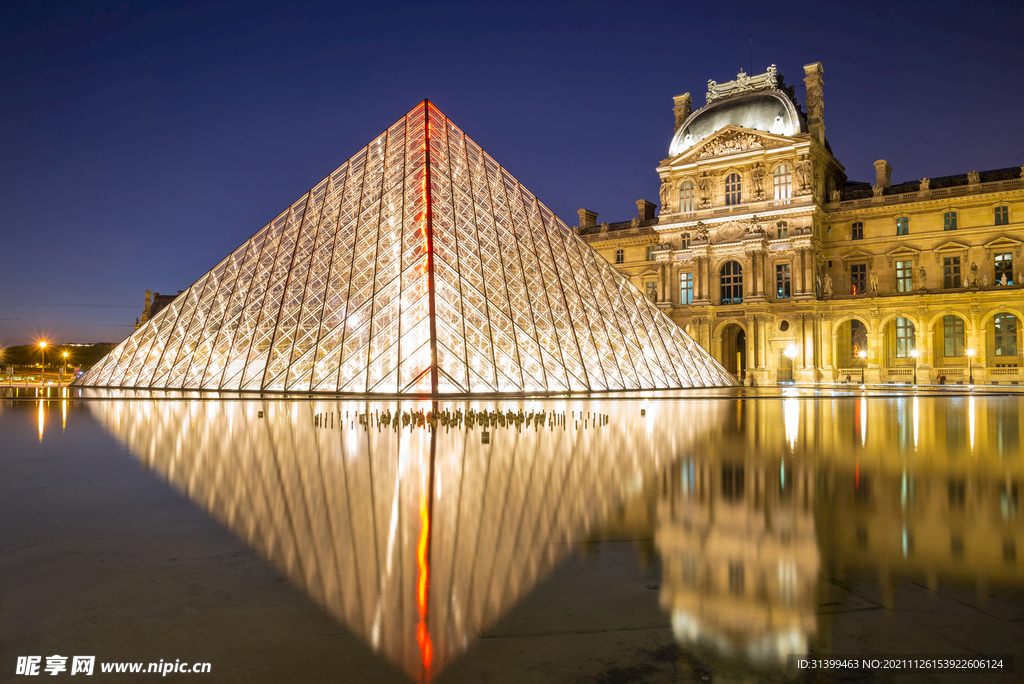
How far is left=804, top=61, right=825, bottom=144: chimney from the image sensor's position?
45781 mm

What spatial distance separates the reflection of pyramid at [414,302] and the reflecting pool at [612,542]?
12.9 m

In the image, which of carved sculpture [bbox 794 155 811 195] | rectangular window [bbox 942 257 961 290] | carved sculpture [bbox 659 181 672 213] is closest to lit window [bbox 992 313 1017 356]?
rectangular window [bbox 942 257 961 290]

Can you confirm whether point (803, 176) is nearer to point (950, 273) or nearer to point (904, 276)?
point (904, 276)

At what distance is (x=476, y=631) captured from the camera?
3281mm

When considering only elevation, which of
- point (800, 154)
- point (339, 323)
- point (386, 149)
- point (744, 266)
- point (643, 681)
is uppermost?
point (800, 154)

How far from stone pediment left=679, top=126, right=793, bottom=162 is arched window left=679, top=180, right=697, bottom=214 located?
5.79 ft

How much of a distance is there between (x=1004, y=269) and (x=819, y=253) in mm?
10407

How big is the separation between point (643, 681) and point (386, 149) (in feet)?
97.4

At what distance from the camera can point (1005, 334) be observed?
40938 millimetres

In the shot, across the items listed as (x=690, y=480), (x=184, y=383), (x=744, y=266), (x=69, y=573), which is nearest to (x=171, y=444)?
(x=69, y=573)

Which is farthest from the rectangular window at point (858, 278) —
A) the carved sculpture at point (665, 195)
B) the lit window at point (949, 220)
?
the carved sculpture at point (665, 195)

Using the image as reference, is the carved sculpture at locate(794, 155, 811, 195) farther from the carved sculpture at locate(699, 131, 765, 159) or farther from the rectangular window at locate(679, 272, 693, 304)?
the rectangular window at locate(679, 272, 693, 304)

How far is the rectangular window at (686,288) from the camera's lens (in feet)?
157

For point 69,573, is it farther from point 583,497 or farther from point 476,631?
point 583,497
